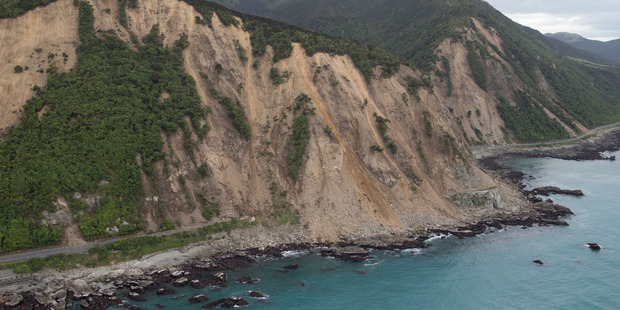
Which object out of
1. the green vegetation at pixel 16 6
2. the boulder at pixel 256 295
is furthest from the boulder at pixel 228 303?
the green vegetation at pixel 16 6

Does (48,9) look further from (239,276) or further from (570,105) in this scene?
(570,105)

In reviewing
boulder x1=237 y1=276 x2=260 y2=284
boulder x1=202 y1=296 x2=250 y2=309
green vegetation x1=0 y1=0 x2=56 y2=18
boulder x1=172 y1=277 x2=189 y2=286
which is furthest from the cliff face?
boulder x1=202 y1=296 x2=250 y2=309

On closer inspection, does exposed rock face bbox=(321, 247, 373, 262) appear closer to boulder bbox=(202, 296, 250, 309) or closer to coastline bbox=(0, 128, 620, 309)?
coastline bbox=(0, 128, 620, 309)

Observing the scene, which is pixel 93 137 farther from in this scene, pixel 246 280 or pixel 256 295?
pixel 256 295

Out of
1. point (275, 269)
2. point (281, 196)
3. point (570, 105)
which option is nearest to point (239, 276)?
point (275, 269)

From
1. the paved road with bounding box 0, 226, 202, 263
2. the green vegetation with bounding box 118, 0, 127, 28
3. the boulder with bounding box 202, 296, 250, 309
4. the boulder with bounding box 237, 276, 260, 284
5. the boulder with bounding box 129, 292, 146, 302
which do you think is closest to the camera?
the boulder with bounding box 202, 296, 250, 309

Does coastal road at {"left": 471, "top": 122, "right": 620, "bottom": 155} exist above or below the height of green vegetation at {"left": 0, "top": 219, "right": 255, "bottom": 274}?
above
